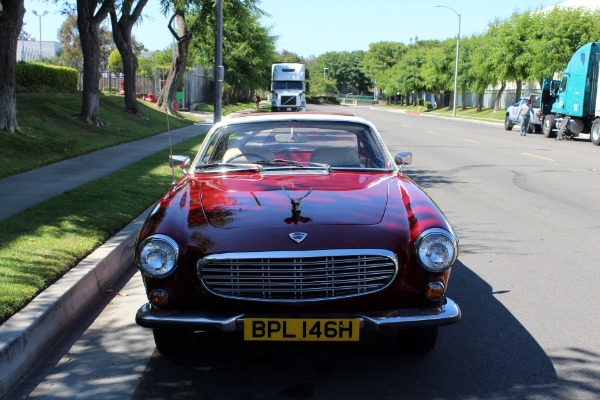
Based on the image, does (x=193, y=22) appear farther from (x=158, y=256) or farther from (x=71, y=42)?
(x=71, y=42)

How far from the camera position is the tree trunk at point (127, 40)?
91.2 ft

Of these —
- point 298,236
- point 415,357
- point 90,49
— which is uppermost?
point 90,49

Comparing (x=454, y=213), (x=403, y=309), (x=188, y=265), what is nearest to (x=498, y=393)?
(x=403, y=309)

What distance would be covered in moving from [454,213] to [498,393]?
6140mm

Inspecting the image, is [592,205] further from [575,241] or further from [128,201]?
[128,201]

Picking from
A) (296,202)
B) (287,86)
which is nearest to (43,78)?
(287,86)

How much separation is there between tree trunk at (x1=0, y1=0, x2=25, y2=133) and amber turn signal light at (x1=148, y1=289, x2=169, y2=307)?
1269 cm

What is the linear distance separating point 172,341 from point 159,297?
18.9 inches

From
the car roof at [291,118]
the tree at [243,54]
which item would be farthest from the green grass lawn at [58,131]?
the tree at [243,54]

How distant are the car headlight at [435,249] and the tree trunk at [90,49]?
19469mm

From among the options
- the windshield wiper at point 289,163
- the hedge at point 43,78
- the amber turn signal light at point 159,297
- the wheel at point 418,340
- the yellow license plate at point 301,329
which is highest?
the hedge at point 43,78

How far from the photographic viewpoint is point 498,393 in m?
3.92

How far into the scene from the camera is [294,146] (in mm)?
5922

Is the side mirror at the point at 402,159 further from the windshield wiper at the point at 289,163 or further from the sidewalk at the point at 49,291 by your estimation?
the sidewalk at the point at 49,291
